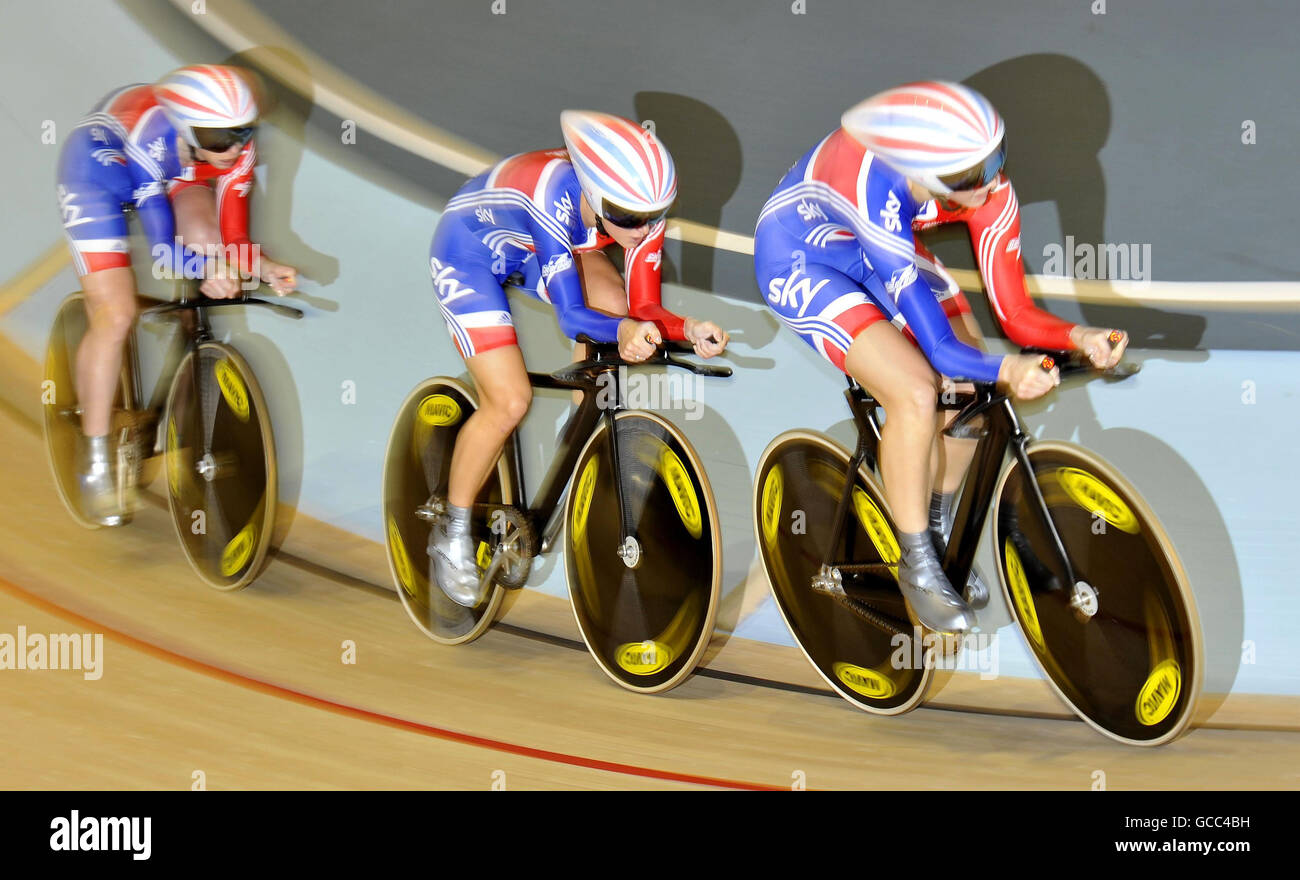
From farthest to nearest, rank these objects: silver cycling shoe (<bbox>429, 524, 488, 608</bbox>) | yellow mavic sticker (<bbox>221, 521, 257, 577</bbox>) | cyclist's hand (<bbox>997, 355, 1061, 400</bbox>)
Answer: yellow mavic sticker (<bbox>221, 521, 257, 577</bbox>)
silver cycling shoe (<bbox>429, 524, 488, 608</bbox>)
cyclist's hand (<bbox>997, 355, 1061, 400</bbox>)

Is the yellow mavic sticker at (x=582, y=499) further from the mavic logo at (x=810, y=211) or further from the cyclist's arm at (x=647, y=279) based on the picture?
the mavic logo at (x=810, y=211)

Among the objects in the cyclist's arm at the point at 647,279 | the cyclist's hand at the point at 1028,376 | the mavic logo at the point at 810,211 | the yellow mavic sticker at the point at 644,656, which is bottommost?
the yellow mavic sticker at the point at 644,656

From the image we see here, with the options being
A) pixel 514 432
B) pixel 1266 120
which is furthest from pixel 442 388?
pixel 1266 120

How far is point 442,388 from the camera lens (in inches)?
124

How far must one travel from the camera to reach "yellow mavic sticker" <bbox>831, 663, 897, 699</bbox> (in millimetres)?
2684

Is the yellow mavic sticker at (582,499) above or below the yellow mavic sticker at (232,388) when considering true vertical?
below

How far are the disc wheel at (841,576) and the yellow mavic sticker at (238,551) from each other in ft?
5.18

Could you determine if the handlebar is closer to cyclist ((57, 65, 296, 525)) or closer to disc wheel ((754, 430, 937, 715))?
disc wheel ((754, 430, 937, 715))

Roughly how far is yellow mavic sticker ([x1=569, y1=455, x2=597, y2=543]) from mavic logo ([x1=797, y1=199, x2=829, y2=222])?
83 cm

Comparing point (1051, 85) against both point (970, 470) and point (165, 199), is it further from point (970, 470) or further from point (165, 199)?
point (165, 199)

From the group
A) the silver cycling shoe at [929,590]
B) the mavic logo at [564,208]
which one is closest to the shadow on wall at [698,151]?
the mavic logo at [564,208]

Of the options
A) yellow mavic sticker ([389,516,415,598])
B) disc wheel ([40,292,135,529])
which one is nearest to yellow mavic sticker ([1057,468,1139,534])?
yellow mavic sticker ([389,516,415,598])

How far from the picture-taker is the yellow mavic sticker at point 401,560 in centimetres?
323

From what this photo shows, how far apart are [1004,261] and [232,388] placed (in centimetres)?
219
